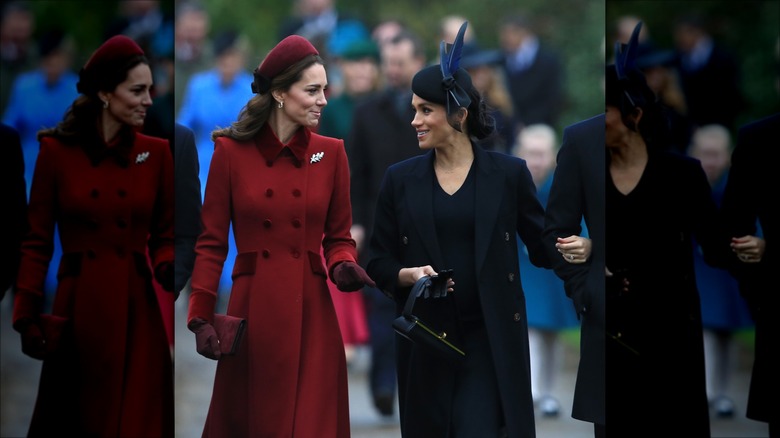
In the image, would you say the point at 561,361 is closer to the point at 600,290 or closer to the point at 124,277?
the point at 600,290

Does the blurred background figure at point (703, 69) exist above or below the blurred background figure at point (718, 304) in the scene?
above

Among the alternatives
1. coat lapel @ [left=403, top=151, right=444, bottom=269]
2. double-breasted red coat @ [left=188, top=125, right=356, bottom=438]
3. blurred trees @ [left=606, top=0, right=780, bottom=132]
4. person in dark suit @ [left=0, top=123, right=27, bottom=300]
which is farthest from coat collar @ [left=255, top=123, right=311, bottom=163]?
blurred trees @ [left=606, top=0, right=780, bottom=132]

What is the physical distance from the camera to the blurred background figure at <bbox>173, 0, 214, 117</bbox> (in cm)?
762

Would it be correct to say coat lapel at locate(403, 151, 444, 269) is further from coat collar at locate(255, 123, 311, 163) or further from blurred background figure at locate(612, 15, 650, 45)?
blurred background figure at locate(612, 15, 650, 45)

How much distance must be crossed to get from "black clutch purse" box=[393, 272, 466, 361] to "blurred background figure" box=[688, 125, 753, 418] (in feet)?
9.57

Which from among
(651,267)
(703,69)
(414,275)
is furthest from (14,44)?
(703,69)

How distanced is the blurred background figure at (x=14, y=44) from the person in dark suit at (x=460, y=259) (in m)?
2.36

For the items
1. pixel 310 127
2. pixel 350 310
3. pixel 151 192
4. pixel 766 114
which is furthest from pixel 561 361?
pixel 766 114

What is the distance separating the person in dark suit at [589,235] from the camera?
7.54m

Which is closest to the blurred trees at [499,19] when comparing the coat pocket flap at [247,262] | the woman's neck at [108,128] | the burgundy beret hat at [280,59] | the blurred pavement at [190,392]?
the burgundy beret hat at [280,59]

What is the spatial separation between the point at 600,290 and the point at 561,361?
41cm

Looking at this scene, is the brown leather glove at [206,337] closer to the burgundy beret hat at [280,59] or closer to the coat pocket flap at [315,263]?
the coat pocket flap at [315,263]

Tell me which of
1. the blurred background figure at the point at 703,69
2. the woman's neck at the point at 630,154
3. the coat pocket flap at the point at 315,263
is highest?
the blurred background figure at the point at 703,69

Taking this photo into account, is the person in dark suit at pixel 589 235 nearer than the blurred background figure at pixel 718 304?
Yes
